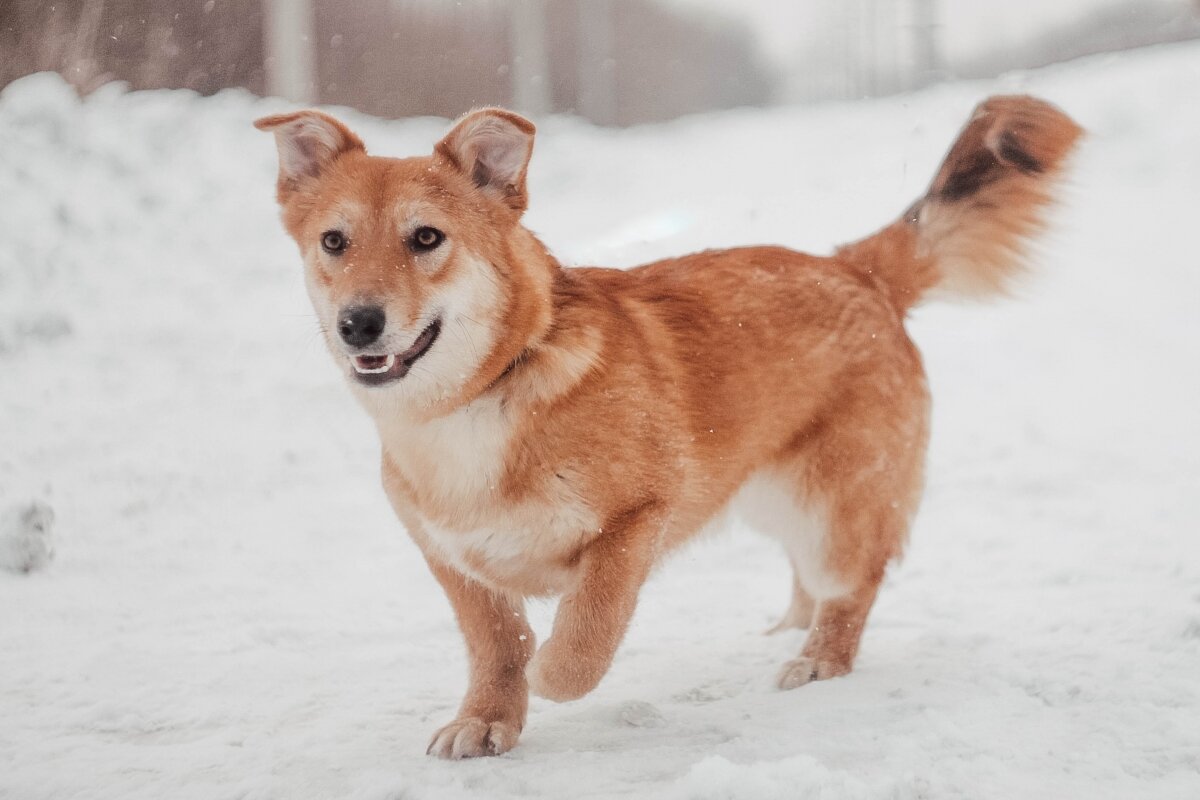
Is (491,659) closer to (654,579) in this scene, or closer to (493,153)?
(654,579)

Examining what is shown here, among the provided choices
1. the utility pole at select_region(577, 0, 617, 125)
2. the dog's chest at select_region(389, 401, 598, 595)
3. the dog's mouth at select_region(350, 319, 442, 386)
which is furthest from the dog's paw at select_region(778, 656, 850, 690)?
the utility pole at select_region(577, 0, 617, 125)

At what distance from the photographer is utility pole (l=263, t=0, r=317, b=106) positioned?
947 centimetres

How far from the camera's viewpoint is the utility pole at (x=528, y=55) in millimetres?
11359

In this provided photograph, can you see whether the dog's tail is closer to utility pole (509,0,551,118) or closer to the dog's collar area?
the dog's collar area

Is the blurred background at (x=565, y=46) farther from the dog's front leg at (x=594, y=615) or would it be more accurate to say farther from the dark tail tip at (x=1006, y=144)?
the dog's front leg at (x=594, y=615)

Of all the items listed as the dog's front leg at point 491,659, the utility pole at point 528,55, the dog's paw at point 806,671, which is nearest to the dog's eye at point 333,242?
the dog's front leg at point 491,659

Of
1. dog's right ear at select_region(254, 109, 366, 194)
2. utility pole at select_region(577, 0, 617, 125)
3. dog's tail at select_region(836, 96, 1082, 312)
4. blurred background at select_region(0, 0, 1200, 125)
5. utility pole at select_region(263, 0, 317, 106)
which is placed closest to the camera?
dog's right ear at select_region(254, 109, 366, 194)

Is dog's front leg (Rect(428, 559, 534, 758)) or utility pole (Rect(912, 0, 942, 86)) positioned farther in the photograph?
utility pole (Rect(912, 0, 942, 86))

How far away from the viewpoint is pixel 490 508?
287 centimetres

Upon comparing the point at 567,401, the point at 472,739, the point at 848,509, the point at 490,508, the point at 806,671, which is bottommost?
the point at 806,671

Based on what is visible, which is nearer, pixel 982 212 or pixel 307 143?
pixel 307 143

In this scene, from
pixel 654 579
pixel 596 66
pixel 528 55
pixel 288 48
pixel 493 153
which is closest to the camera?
pixel 493 153

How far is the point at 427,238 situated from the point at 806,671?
1.81 m

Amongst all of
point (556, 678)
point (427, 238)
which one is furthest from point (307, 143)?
point (556, 678)
